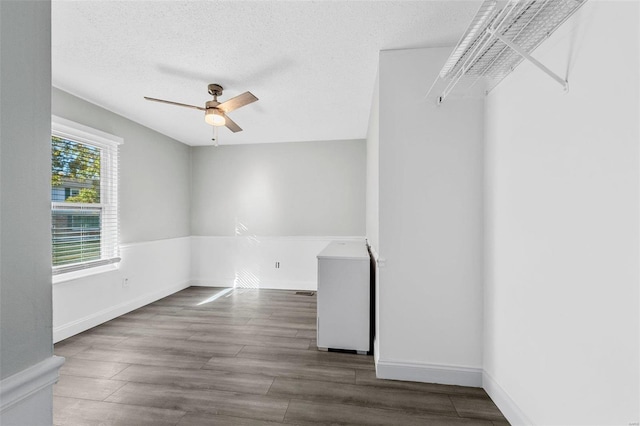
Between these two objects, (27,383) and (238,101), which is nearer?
(27,383)

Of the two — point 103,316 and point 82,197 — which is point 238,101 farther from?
point 103,316

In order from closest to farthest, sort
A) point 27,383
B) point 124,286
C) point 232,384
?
point 27,383 < point 232,384 < point 124,286

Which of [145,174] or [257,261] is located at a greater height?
[145,174]

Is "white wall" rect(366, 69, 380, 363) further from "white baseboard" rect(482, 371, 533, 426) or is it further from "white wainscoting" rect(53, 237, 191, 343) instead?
"white wainscoting" rect(53, 237, 191, 343)

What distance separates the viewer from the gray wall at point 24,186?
2.13 ft

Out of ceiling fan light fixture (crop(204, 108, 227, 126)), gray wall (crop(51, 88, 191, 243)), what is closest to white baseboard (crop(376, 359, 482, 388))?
ceiling fan light fixture (crop(204, 108, 227, 126))

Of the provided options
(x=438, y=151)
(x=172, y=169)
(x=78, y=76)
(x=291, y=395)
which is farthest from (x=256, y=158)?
(x=291, y=395)

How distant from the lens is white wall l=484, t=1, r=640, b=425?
3.27 feet

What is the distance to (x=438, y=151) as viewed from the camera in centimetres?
205

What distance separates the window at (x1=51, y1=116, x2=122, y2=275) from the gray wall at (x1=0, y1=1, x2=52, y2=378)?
2494 mm

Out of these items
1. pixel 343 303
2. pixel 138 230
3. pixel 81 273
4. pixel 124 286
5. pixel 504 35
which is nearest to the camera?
pixel 504 35

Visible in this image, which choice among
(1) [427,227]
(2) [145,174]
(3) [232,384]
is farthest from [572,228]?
(2) [145,174]

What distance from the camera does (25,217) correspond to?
689 mm

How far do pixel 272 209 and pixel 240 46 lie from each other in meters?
3.00
